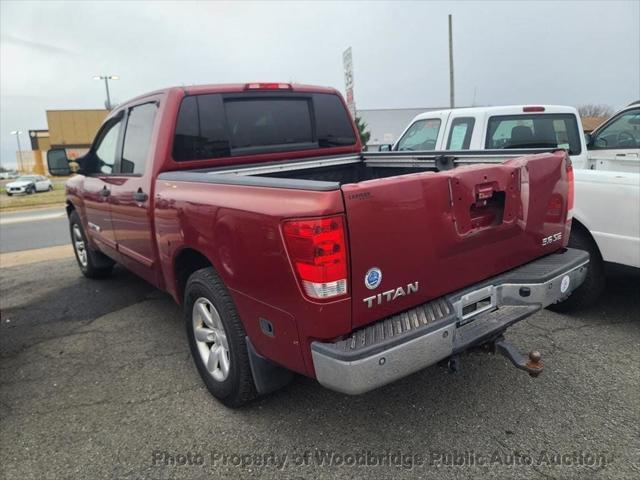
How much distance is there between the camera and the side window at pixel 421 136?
283 inches

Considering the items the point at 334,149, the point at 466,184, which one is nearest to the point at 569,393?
the point at 466,184

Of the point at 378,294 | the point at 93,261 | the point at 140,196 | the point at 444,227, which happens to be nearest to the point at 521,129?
the point at 444,227

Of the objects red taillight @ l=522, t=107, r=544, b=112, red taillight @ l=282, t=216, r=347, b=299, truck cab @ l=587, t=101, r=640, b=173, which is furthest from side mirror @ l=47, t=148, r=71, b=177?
truck cab @ l=587, t=101, r=640, b=173

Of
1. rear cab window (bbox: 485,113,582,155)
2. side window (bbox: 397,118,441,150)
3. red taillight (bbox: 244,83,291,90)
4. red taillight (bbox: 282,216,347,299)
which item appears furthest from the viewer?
side window (bbox: 397,118,441,150)

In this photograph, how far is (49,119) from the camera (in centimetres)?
5128

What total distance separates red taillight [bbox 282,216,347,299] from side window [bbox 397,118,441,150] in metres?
5.33

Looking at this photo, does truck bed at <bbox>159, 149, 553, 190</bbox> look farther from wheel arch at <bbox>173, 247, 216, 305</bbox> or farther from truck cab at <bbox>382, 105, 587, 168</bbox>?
truck cab at <bbox>382, 105, 587, 168</bbox>

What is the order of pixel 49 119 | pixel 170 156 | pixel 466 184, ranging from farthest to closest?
1. pixel 49 119
2. pixel 170 156
3. pixel 466 184

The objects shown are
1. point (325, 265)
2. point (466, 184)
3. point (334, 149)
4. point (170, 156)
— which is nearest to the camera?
point (325, 265)

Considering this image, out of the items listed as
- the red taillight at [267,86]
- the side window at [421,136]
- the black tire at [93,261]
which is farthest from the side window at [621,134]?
the black tire at [93,261]

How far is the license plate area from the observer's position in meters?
2.56

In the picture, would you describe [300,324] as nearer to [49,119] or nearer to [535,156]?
[535,156]

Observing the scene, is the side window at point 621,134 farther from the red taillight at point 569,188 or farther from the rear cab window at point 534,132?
the red taillight at point 569,188

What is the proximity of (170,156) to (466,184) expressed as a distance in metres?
2.09
